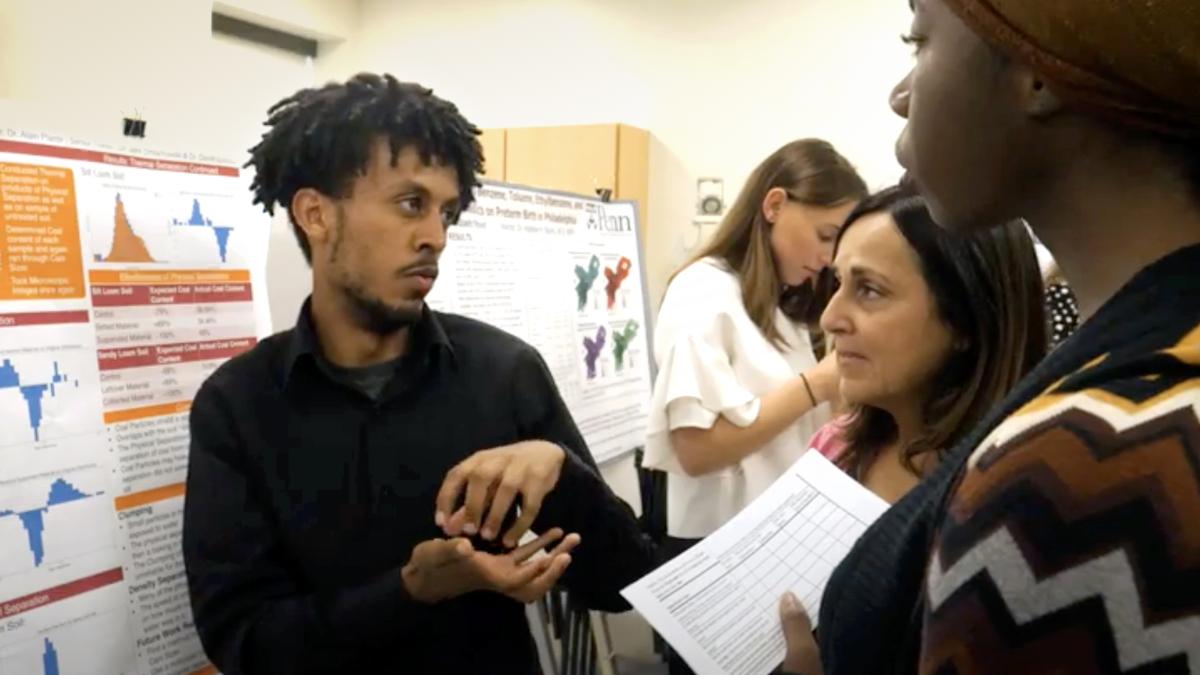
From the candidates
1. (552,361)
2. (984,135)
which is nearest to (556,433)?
(984,135)

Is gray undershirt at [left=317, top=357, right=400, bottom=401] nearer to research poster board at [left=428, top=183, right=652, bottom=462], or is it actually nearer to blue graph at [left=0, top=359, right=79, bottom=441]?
blue graph at [left=0, top=359, right=79, bottom=441]

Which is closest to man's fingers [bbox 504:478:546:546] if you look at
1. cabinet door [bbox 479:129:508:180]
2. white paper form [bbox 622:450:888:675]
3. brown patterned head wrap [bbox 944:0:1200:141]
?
white paper form [bbox 622:450:888:675]

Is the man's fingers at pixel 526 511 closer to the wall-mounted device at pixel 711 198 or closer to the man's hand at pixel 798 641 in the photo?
the man's hand at pixel 798 641

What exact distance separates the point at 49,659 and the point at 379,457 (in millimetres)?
478

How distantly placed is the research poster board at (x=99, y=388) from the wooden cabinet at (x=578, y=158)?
2.58 m

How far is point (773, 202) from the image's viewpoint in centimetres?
197

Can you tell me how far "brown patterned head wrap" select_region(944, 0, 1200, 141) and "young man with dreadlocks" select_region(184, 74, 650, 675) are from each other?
2.64 ft

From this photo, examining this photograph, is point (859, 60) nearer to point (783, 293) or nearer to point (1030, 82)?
point (783, 293)

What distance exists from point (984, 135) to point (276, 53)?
4.64 meters

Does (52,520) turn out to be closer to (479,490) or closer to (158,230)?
(158,230)

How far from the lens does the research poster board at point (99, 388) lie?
1.17 m

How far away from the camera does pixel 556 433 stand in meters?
1.42

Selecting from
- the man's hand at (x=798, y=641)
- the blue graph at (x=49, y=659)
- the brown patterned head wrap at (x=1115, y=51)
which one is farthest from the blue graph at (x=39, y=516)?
the brown patterned head wrap at (x=1115, y=51)

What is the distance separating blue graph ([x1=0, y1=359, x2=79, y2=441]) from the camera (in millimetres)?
1153
